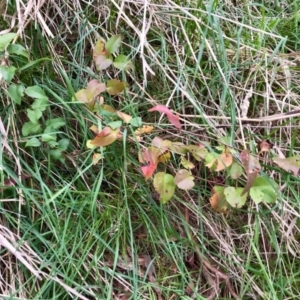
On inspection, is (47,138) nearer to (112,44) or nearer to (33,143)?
(33,143)

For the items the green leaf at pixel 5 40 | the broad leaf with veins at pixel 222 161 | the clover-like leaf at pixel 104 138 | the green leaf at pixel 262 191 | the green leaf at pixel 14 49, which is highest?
the green leaf at pixel 5 40

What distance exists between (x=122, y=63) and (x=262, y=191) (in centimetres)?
42

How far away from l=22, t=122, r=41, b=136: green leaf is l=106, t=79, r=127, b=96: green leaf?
0.57 ft

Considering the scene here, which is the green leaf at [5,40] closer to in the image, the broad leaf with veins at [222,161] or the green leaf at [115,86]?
the green leaf at [115,86]

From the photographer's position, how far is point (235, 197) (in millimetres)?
1017

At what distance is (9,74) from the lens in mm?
1039

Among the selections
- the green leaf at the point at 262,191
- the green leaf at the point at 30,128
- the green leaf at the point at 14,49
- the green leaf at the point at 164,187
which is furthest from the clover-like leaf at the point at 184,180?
the green leaf at the point at 14,49

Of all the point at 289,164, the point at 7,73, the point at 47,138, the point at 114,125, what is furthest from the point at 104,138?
the point at 289,164

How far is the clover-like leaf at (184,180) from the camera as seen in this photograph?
3.33 ft

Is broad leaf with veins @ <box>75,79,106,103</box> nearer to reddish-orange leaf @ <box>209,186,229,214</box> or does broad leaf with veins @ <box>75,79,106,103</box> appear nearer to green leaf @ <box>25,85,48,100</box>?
green leaf @ <box>25,85,48,100</box>

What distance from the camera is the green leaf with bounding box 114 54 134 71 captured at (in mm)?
1113

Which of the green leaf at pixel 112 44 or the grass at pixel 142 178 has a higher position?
the green leaf at pixel 112 44

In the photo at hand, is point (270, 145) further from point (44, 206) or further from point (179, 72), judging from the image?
point (44, 206)

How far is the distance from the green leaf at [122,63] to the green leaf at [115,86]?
0.04 m
